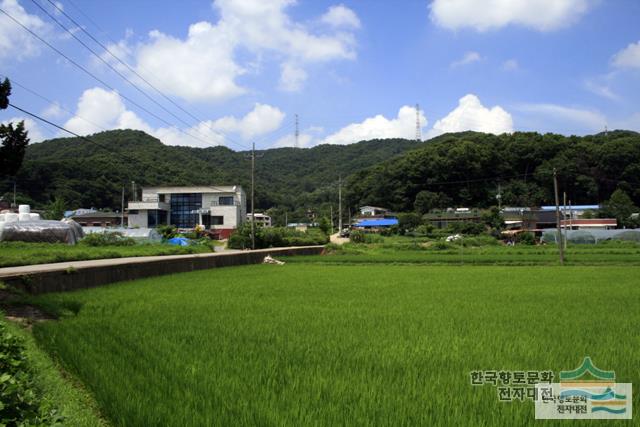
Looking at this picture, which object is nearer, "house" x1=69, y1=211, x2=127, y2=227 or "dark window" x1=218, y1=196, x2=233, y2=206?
"dark window" x1=218, y1=196, x2=233, y2=206

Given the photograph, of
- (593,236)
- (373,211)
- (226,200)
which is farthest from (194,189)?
(593,236)

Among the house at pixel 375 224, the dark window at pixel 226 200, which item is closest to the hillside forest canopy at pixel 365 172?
the dark window at pixel 226 200

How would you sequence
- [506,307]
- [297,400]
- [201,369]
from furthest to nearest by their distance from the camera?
1. [506,307]
2. [201,369]
3. [297,400]

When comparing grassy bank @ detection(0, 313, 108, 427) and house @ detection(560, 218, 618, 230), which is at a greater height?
house @ detection(560, 218, 618, 230)

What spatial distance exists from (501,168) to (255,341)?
9230 cm

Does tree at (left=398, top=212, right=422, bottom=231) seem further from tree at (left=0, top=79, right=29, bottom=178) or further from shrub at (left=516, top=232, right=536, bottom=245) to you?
tree at (left=0, top=79, right=29, bottom=178)

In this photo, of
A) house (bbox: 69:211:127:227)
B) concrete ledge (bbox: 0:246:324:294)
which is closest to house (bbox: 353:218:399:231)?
house (bbox: 69:211:127:227)

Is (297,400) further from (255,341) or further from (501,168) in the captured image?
(501,168)

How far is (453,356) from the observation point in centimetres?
540

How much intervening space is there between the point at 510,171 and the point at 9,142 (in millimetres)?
90799

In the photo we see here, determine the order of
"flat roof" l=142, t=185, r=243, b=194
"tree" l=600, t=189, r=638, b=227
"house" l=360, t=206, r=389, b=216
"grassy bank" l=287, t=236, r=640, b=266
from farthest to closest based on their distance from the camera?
"house" l=360, t=206, r=389, b=216, "tree" l=600, t=189, r=638, b=227, "flat roof" l=142, t=185, r=243, b=194, "grassy bank" l=287, t=236, r=640, b=266

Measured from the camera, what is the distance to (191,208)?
63.0m

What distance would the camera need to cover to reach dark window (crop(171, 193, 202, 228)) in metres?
62.2

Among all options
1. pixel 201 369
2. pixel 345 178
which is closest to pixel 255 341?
pixel 201 369
